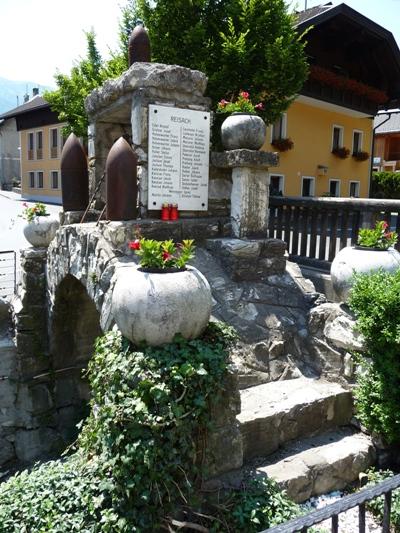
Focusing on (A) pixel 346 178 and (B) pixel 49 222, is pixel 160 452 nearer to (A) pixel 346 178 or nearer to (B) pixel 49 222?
(B) pixel 49 222

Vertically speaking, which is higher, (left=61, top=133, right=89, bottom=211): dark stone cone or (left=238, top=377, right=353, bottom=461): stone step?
(left=61, top=133, right=89, bottom=211): dark stone cone

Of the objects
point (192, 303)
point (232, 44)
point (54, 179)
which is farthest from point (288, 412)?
point (54, 179)

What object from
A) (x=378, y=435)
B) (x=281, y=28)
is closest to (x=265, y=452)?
(x=378, y=435)

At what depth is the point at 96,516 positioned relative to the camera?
3.03 metres

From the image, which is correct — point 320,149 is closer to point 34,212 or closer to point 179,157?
point 34,212

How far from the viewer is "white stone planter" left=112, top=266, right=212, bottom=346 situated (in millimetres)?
3100

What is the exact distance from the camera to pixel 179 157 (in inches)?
207

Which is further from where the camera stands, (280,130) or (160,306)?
(280,130)

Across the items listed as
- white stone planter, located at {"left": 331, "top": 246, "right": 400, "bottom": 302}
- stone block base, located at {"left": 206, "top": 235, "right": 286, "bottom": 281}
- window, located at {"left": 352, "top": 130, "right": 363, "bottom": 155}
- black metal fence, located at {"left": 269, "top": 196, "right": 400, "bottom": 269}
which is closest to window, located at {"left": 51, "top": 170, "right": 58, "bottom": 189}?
window, located at {"left": 352, "top": 130, "right": 363, "bottom": 155}

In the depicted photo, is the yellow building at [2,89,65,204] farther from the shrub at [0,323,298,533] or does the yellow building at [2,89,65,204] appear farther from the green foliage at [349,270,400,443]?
the green foliage at [349,270,400,443]

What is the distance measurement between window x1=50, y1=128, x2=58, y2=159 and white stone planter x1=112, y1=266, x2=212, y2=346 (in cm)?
2575

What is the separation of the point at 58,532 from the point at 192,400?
120 centimetres

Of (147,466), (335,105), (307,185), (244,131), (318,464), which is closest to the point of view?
(147,466)

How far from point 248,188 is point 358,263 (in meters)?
1.63
